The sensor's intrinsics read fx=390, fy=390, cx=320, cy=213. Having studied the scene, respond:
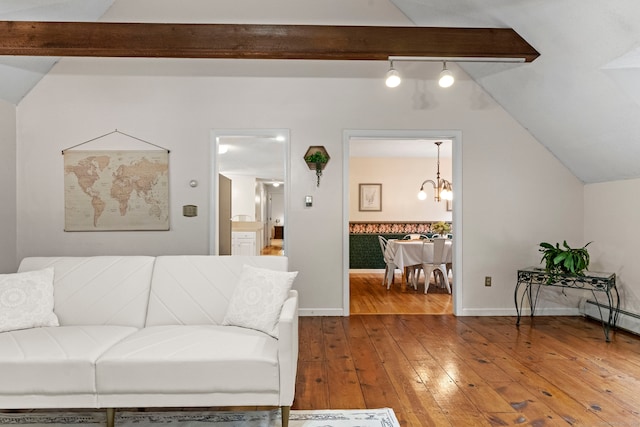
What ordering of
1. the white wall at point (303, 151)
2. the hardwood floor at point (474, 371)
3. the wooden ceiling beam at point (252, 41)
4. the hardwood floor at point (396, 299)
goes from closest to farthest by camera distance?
the hardwood floor at point (474, 371), the wooden ceiling beam at point (252, 41), the white wall at point (303, 151), the hardwood floor at point (396, 299)

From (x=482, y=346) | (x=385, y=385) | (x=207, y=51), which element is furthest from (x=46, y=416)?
(x=482, y=346)

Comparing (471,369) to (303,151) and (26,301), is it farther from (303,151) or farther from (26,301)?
(26,301)

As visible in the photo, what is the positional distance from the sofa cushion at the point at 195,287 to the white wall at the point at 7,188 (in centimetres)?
252

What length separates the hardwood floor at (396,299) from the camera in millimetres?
4695

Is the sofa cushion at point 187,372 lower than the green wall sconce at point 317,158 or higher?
lower

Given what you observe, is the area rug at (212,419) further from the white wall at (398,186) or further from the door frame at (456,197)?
the white wall at (398,186)

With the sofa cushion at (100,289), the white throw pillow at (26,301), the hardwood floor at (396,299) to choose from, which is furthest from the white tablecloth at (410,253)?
the white throw pillow at (26,301)

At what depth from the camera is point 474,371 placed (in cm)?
281

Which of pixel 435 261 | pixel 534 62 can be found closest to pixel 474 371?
pixel 534 62

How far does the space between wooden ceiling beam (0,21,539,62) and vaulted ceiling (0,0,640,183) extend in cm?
22

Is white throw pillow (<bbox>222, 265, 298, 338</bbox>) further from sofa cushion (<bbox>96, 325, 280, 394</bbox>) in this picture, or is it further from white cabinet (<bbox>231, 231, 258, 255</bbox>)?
white cabinet (<bbox>231, 231, 258, 255</bbox>)

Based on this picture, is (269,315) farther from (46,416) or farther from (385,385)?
(46,416)

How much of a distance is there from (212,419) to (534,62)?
3.82m

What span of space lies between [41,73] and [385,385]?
181 inches
